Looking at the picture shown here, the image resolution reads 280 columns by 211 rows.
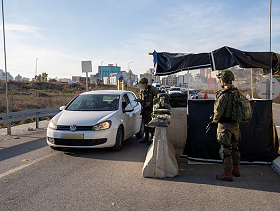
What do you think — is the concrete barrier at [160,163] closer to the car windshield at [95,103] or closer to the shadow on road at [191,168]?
the shadow on road at [191,168]

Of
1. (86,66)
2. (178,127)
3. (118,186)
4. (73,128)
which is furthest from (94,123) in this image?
(86,66)

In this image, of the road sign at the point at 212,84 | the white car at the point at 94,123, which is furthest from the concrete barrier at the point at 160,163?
the road sign at the point at 212,84

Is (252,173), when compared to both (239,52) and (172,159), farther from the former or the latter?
(239,52)

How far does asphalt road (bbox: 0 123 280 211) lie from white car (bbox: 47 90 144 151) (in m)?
0.37

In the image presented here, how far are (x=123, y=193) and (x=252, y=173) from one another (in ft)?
8.84

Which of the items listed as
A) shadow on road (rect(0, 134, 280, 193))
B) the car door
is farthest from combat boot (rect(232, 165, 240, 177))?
the car door

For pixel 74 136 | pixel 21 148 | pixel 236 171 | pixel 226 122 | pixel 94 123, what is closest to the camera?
pixel 226 122

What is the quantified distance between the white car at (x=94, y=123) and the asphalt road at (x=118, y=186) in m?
0.37

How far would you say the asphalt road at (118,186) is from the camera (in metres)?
4.04

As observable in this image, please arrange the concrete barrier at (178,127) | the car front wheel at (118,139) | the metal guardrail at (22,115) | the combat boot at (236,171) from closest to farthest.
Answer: the combat boot at (236,171) < the car front wheel at (118,139) < the concrete barrier at (178,127) < the metal guardrail at (22,115)

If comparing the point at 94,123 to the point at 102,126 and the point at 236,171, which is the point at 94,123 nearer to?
the point at 102,126

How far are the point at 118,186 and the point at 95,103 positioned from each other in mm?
3846

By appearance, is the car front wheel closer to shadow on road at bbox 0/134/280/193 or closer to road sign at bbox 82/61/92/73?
shadow on road at bbox 0/134/280/193

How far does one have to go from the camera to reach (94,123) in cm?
694
